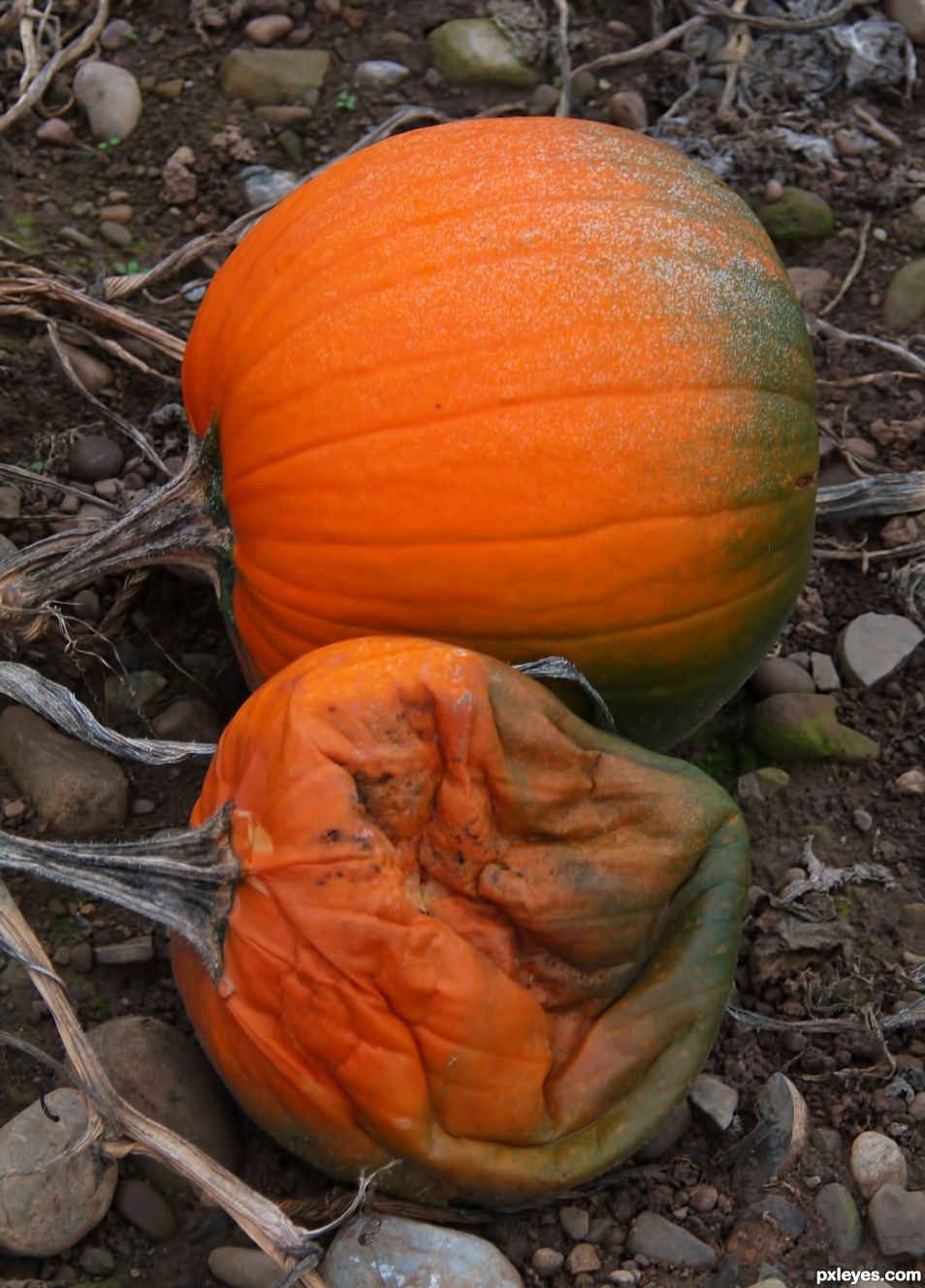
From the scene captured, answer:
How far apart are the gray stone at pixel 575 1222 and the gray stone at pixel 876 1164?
46cm

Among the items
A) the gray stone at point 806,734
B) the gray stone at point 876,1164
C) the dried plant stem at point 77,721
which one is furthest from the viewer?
the gray stone at point 806,734

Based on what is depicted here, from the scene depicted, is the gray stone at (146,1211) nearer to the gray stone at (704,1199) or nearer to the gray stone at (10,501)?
the gray stone at (704,1199)

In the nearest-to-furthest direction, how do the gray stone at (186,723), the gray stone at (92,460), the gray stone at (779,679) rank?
the gray stone at (186,723), the gray stone at (779,679), the gray stone at (92,460)

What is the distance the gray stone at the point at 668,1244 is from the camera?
2227 mm

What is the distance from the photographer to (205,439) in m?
2.63

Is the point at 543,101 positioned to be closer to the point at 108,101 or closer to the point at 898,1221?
the point at 108,101

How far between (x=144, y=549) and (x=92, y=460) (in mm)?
674

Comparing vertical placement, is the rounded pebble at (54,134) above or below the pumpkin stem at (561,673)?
above

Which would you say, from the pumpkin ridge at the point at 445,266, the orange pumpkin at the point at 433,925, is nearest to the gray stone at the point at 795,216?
the pumpkin ridge at the point at 445,266

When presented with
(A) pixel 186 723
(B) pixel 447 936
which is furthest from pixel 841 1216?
(A) pixel 186 723

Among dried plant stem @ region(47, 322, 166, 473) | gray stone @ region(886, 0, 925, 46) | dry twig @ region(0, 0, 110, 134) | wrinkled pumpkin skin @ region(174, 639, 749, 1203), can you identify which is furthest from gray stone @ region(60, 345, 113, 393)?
gray stone @ region(886, 0, 925, 46)

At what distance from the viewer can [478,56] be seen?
417 centimetres

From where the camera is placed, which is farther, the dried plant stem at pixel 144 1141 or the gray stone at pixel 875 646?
the gray stone at pixel 875 646

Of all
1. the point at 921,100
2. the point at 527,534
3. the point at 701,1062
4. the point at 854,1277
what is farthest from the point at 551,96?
the point at 854,1277
